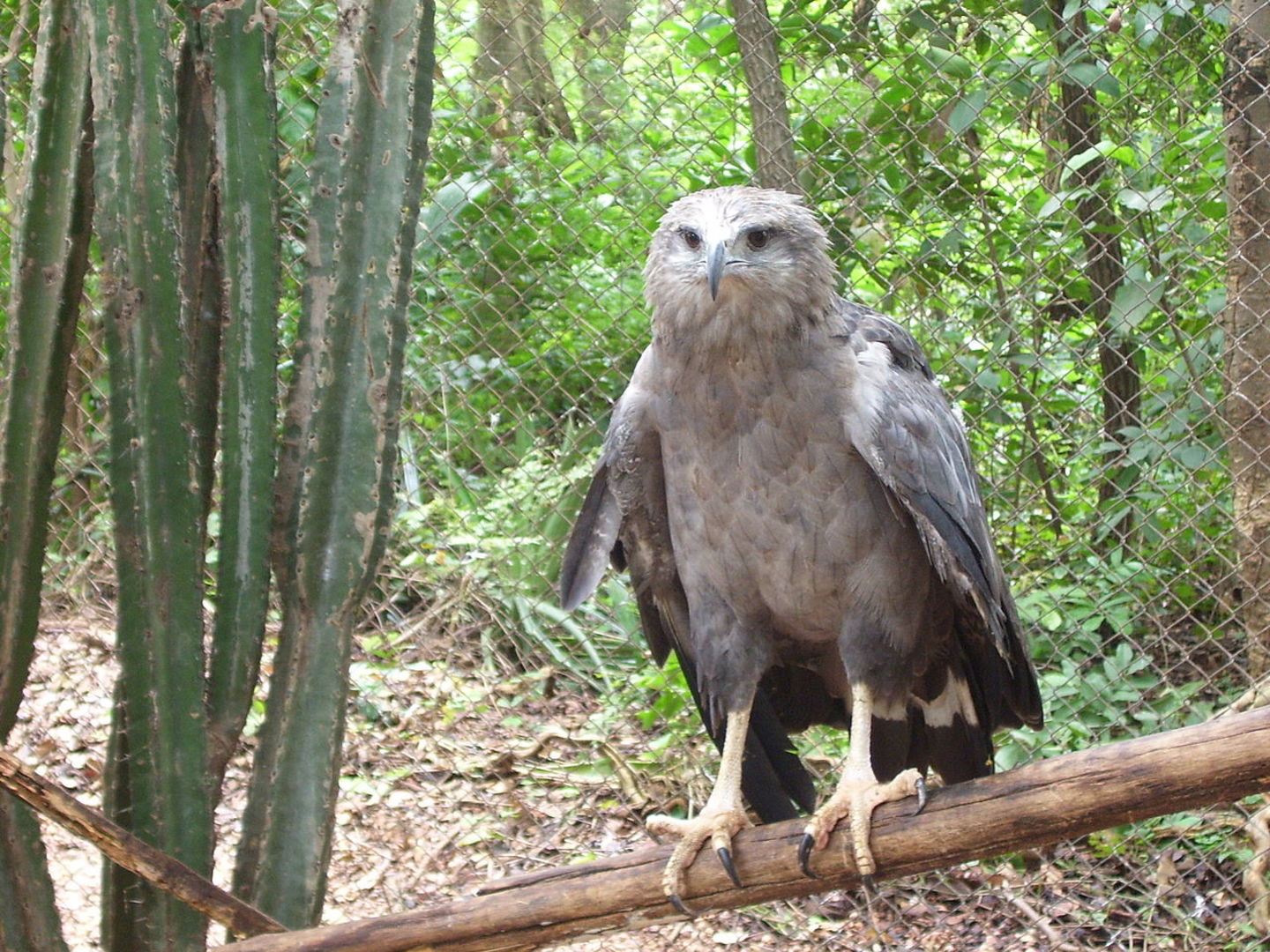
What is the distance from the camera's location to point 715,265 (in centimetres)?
284

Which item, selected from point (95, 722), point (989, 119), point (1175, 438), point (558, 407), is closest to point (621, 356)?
point (558, 407)

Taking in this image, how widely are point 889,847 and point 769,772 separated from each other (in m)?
0.74

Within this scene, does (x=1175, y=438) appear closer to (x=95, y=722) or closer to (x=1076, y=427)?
(x=1076, y=427)

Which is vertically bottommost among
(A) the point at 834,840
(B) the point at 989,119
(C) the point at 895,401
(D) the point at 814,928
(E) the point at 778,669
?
(D) the point at 814,928

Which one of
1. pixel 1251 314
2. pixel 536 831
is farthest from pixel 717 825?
pixel 1251 314

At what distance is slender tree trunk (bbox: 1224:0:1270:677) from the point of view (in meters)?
4.05

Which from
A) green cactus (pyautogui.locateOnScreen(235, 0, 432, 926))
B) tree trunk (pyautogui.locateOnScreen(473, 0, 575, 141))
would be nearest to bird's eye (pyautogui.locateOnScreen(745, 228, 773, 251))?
green cactus (pyautogui.locateOnScreen(235, 0, 432, 926))

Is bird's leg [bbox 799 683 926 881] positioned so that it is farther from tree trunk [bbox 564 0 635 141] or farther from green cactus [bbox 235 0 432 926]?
tree trunk [bbox 564 0 635 141]

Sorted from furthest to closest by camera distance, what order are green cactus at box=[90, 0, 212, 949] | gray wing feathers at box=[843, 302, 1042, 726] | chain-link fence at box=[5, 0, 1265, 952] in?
1. chain-link fence at box=[5, 0, 1265, 952]
2. gray wing feathers at box=[843, 302, 1042, 726]
3. green cactus at box=[90, 0, 212, 949]

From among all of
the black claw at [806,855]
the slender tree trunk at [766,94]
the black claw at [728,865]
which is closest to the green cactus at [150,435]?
the black claw at [728,865]

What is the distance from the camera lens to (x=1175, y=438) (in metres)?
4.35

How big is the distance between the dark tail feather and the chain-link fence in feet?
2.88

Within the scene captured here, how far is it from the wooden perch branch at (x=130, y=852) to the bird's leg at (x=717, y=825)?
2.74 ft

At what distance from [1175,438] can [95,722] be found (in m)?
4.57
